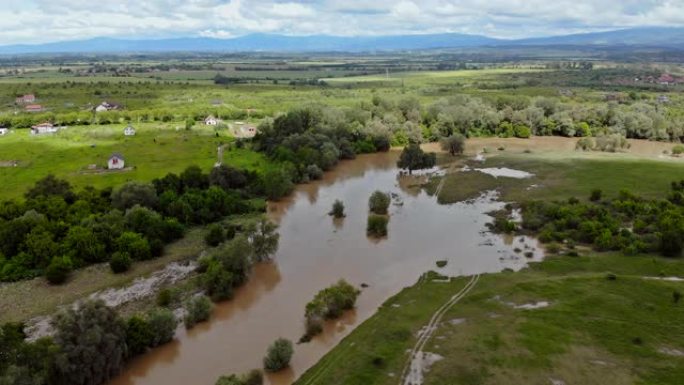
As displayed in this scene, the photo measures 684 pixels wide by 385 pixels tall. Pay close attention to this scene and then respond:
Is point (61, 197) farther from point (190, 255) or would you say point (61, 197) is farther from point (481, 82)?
point (481, 82)

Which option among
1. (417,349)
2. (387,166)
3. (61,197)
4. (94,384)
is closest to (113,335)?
(94,384)

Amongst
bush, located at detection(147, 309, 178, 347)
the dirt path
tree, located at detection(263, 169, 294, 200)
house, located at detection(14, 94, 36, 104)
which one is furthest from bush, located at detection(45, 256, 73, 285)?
house, located at detection(14, 94, 36, 104)

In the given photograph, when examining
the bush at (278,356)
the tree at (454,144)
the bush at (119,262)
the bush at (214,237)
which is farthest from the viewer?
the tree at (454,144)

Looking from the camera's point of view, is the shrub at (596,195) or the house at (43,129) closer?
the shrub at (596,195)

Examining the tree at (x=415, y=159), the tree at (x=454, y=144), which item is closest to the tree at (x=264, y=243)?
the tree at (x=415, y=159)

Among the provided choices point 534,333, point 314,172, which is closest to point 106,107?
point 314,172

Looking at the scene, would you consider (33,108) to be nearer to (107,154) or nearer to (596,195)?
(107,154)

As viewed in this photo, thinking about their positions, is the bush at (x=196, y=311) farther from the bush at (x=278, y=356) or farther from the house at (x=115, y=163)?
the house at (x=115, y=163)
